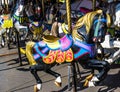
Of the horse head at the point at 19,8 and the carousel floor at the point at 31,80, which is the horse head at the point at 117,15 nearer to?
the carousel floor at the point at 31,80

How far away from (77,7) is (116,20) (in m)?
3.30

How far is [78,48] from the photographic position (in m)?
6.08

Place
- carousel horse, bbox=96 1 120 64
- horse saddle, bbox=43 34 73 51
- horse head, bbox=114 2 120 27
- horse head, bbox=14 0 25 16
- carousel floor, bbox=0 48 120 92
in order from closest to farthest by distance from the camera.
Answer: horse saddle, bbox=43 34 73 51 → carousel floor, bbox=0 48 120 92 → carousel horse, bbox=96 1 120 64 → horse head, bbox=114 2 120 27 → horse head, bbox=14 0 25 16

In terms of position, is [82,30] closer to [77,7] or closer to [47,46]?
[47,46]

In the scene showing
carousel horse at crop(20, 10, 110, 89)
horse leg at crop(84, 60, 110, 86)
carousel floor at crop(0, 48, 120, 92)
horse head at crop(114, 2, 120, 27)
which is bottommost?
carousel floor at crop(0, 48, 120, 92)

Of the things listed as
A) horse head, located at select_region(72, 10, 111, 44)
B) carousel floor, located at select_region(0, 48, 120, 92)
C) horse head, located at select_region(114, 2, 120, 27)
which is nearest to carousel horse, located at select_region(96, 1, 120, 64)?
horse head, located at select_region(114, 2, 120, 27)

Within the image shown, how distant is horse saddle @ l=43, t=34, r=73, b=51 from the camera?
609 centimetres

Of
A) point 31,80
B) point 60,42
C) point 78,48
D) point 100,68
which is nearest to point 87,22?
point 78,48

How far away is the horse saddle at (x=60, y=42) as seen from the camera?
240 inches

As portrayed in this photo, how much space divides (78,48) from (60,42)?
37cm

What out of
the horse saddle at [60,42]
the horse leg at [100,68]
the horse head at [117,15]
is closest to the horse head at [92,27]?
the horse saddle at [60,42]

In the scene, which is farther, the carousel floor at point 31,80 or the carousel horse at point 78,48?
the carousel floor at point 31,80

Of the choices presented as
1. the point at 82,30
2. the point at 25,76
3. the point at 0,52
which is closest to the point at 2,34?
the point at 0,52

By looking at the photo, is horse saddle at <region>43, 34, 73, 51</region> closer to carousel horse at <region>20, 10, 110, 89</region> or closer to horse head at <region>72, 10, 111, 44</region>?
carousel horse at <region>20, 10, 110, 89</region>
